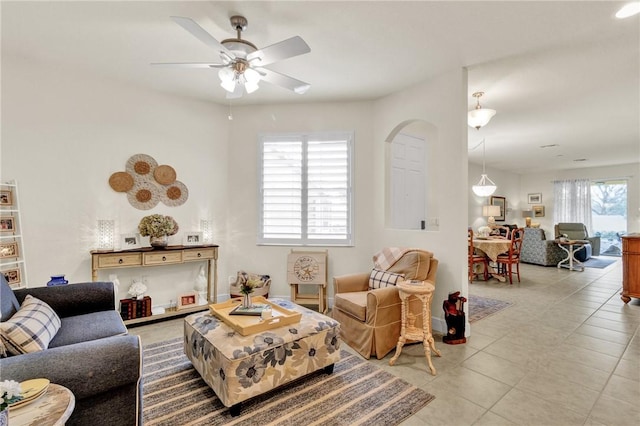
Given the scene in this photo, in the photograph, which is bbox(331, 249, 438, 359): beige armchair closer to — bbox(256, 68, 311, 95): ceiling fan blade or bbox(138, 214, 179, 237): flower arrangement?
bbox(256, 68, 311, 95): ceiling fan blade

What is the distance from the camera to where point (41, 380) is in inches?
47.8

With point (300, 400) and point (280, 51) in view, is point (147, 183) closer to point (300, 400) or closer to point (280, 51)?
point (280, 51)

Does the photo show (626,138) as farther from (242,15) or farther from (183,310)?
(183,310)

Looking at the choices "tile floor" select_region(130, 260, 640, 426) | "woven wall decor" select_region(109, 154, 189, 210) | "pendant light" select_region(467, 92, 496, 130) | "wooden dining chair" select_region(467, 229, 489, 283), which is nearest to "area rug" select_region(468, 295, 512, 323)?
"tile floor" select_region(130, 260, 640, 426)

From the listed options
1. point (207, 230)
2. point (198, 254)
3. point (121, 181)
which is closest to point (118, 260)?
point (198, 254)

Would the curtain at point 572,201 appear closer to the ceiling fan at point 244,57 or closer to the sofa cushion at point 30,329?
the ceiling fan at point 244,57

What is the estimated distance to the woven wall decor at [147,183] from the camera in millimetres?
3615

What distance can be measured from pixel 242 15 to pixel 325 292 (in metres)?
3.15

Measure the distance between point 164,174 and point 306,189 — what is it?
1861mm

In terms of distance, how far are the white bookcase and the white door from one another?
13.7 feet

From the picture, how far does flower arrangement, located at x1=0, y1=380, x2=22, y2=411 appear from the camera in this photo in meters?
0.92

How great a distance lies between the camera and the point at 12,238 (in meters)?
2.95

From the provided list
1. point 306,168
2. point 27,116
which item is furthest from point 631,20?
point 27,116

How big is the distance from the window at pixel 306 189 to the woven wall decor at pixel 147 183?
1.15 metres
